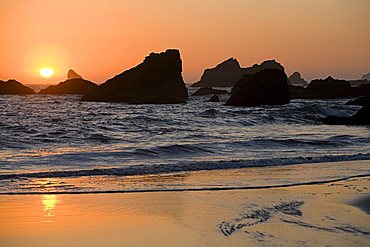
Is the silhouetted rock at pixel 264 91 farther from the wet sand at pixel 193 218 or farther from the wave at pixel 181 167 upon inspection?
the wet sand at pixel 193 218

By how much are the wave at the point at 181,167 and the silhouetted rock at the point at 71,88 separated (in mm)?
125051

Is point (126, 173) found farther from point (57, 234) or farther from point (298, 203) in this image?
point (57, 234)

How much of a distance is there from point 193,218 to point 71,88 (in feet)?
447

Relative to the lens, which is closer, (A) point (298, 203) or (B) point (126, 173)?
(A) point (298, 203)

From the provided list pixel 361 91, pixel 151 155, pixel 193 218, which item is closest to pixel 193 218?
→ pixel 193 218

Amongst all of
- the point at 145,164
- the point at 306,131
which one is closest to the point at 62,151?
the point at 145,164

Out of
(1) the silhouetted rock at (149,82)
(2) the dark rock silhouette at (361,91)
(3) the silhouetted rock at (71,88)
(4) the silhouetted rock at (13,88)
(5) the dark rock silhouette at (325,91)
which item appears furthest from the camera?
(3) the silhouetted rock at (71,88)

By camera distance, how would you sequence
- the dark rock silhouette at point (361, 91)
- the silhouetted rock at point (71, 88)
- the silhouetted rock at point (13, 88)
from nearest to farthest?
the dark rock silhouette at point (361, 91) < the silhouetted rock at point (13, 88) < the silhouetted rock at point (71, 88)

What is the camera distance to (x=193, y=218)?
922 centimetres

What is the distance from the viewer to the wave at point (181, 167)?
14.9m

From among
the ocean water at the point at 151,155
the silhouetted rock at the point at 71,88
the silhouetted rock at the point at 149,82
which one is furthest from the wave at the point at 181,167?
the silhouetted rock at the point at 71,88

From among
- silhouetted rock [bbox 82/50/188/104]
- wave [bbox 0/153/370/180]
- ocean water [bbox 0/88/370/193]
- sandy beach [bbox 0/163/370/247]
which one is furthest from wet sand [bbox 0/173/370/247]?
silhouetted rock [bbox 82/50/188/104]

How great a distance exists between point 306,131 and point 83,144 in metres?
14.7

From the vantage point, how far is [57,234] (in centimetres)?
800
